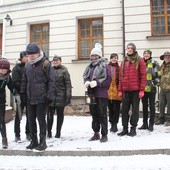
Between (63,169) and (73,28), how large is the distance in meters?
10.2

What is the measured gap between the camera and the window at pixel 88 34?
1520 cm

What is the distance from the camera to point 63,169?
5.81 metres

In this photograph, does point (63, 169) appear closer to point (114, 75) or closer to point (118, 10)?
point (114, 75)

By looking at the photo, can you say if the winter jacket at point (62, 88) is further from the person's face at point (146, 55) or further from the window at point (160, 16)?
the window at point (160, 16)

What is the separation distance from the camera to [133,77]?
7.65 meters

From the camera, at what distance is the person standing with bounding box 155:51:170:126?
8.87 m

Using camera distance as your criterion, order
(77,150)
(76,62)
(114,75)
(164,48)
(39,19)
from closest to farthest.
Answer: (77,150) → (114,75) → (164,48) → (76,62) → (39,19)

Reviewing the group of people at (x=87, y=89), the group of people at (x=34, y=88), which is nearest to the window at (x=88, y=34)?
the group of people at (x=87, y=89)

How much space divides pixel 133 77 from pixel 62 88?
5.00ft

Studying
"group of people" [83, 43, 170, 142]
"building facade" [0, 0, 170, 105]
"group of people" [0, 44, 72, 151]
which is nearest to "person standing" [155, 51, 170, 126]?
"group of people" [83, 43, 170, 142]

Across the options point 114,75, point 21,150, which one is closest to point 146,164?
point 21,150

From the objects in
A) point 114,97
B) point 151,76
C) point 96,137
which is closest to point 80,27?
point 151,76

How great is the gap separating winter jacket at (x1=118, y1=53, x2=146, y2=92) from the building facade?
638cm

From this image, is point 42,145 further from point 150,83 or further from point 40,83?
point 150,83
